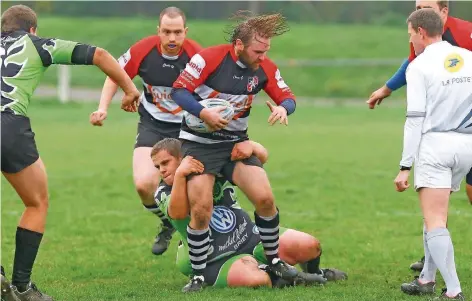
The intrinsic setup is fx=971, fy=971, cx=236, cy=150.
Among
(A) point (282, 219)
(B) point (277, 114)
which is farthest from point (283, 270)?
(A) point (282, 219)

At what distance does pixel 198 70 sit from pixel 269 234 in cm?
139

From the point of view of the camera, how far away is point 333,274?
8.04 m

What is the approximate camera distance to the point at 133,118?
26.2 metres

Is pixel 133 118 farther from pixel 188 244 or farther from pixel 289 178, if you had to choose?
pixel 188 244

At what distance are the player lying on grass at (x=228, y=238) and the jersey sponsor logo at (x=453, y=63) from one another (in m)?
1.64

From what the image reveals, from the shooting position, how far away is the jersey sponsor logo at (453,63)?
702 cm

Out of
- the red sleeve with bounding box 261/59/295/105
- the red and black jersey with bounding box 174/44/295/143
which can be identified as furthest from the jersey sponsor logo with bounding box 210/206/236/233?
the red sleeve with bounding box 261/59/295/105

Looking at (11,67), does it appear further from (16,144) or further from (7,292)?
(7,292)

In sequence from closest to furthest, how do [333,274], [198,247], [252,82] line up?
[198,247], [252,82], [333,274]

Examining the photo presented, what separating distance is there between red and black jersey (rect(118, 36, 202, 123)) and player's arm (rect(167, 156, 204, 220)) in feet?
6.45

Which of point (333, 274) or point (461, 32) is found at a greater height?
point (461, 32)

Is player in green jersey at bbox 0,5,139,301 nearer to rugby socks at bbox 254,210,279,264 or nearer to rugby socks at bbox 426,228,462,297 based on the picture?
rugby socks at bbox 254,210,279,264

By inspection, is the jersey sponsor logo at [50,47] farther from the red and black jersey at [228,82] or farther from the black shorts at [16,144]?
the red and black jersey at [228,82]

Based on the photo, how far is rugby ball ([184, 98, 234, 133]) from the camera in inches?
294
